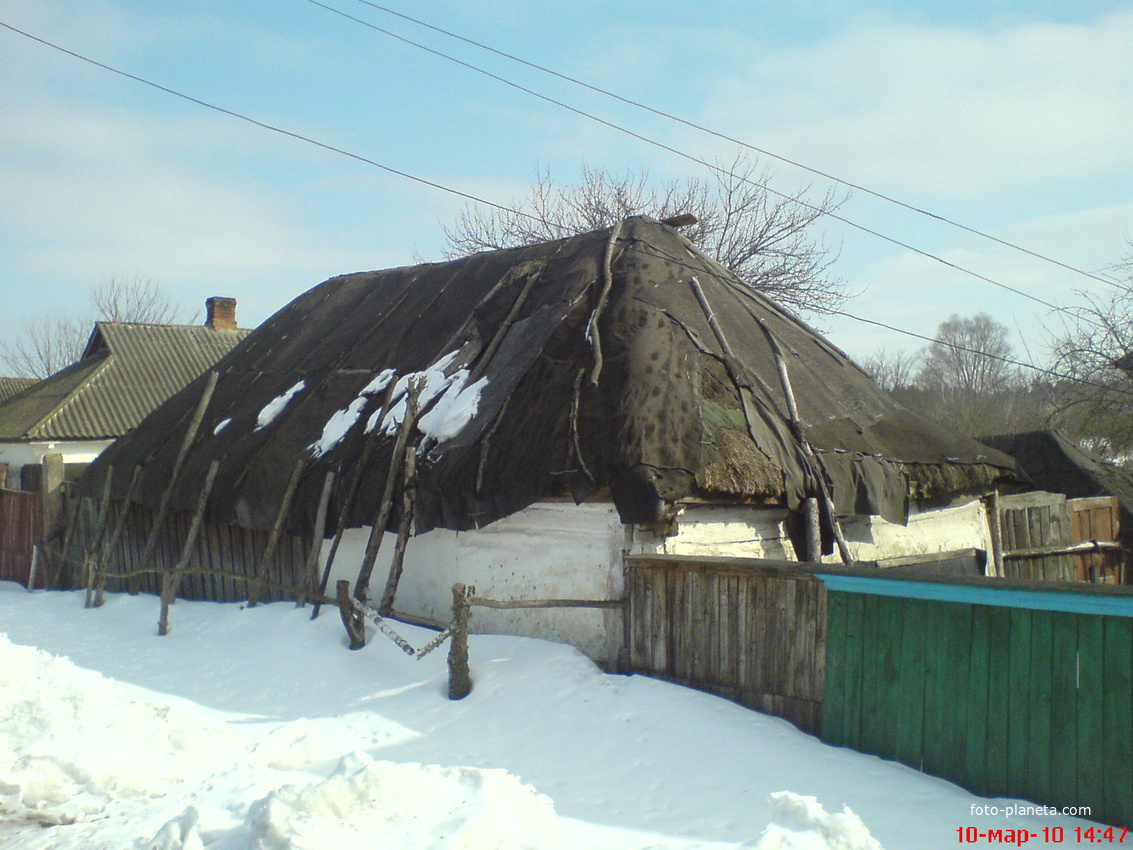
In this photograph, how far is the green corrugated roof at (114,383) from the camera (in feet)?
80.0

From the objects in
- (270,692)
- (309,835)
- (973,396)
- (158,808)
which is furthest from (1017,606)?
(973,396)

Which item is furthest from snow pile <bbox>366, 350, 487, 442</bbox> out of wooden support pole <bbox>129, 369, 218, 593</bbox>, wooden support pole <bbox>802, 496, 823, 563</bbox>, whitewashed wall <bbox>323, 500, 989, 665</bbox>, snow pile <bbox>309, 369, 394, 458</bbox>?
wooden support pole <bbox>129, 369, 218, 593</bbox>

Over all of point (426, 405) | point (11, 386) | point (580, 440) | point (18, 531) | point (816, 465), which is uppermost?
point (11, 386)

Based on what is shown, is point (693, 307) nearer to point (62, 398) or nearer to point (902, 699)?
point (902, 699)

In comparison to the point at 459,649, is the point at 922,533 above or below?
above

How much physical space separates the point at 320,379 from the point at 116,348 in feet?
62.2

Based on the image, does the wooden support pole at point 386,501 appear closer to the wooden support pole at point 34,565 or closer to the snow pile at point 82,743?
the snow pile at point 82,743

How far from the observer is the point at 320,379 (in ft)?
40.4

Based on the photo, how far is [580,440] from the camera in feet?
26.0

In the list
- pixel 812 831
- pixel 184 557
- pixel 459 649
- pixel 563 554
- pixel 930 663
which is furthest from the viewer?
pixel 184 557

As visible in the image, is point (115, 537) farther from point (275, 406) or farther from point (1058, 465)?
point (1058, 465)

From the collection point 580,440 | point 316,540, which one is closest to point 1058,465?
point 580,440

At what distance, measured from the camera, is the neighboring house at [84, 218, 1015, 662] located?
312 inches

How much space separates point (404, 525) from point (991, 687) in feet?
18.2
